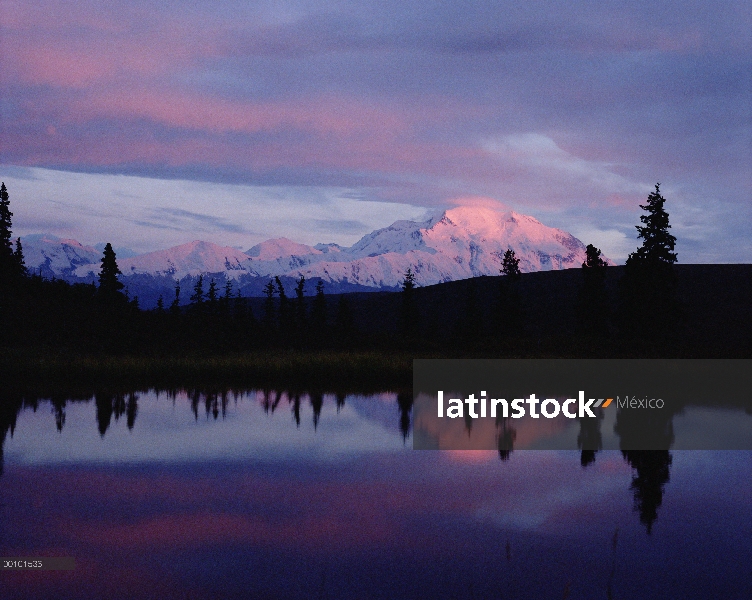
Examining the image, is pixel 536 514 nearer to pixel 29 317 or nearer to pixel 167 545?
pixel 167 545

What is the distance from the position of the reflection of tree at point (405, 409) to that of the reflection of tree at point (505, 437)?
3.52 meters

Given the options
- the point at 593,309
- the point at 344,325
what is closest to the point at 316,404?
the point at 593,309

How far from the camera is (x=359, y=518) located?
16.1 metres

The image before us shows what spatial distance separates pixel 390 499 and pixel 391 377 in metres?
32.0

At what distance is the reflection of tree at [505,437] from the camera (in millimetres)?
24047

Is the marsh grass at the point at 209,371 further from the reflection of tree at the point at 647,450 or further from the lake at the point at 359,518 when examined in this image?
the lake at the point at 359,518

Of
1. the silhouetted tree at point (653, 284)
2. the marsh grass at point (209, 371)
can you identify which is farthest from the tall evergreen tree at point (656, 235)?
the marsh grass at point (209, 371)

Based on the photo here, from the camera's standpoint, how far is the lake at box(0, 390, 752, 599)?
40.1ft

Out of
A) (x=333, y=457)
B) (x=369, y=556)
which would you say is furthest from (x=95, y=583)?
(x=333, y=457)

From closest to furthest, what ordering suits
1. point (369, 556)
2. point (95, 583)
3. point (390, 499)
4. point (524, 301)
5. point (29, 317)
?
point (95, 583), point (369, 556), point (390, 499), point (29, 317), point (524, 301)

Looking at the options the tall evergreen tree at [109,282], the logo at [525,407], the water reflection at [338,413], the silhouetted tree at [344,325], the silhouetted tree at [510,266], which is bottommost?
the water reflection at [338,413]

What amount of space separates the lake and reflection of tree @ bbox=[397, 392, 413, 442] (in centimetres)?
204

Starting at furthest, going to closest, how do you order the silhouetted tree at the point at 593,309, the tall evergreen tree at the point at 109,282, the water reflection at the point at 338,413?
the tall evergreen tree at the point at 109,282
the silhouetted tree at the point at 593,309
the water reflection at the point at 338,413

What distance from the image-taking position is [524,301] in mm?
140250
